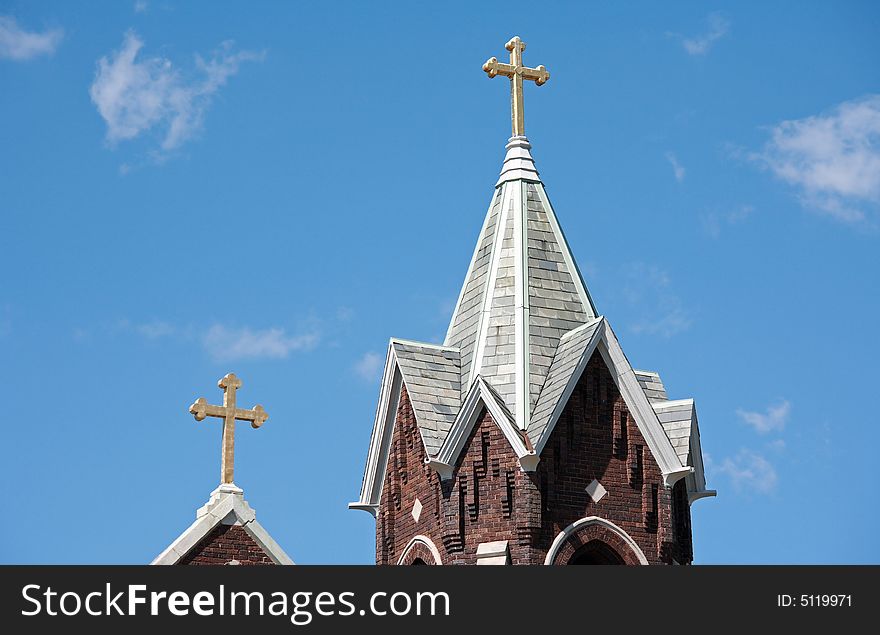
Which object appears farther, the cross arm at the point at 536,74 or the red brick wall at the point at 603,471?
the cross arm at the point at 536,74

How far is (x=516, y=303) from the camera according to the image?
158 ft

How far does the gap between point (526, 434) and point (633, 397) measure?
222cm

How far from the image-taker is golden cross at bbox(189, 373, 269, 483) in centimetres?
4441

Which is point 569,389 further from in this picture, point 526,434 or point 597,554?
point 597,554

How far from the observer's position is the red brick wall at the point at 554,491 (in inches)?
1797

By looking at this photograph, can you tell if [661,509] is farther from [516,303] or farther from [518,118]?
[518,118]

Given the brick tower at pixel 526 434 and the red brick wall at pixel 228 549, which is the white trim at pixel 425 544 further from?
the red brick wall at pixel 228 549

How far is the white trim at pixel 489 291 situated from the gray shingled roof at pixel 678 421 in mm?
3045

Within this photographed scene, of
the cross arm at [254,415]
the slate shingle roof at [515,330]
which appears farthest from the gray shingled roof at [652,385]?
the cross arm at [254,415]

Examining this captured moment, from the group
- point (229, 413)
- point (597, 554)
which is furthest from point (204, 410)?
point (597, 554)

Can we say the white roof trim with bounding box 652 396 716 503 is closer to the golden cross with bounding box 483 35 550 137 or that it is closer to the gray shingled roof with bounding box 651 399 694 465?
the gray shingled roof with bounding box 651 399 694 465

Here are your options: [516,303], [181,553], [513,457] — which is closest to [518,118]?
[516,303]
